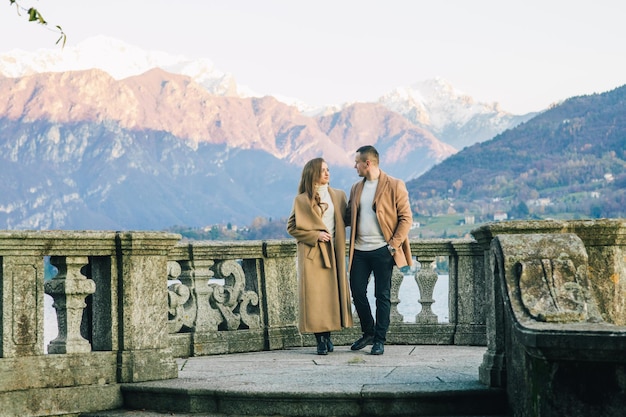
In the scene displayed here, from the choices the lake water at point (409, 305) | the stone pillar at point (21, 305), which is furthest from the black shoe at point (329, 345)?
the stone pillar at point (21, 305)

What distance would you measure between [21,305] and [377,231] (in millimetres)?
3410

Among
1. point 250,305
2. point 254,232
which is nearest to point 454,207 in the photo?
point 254,232

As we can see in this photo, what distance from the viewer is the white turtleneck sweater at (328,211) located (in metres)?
10.0

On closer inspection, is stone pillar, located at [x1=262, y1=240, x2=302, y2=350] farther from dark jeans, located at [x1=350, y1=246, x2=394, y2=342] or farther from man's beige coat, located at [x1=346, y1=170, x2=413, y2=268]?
man's beige coat, located at [x1=346, y1=170, x2=413, y2=268]

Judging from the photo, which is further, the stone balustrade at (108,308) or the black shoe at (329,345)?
the black shoe at (329,345)

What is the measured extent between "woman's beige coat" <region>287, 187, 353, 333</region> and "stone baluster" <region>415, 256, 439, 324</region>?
5.13ft

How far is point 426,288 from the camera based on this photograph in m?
11.6

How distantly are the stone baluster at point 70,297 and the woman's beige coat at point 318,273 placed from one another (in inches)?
100

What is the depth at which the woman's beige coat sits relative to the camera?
9.91 meters

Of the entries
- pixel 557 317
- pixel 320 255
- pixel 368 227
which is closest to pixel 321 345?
pixel 320 255

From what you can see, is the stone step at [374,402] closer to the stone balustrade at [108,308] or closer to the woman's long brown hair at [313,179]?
the stone balustrade at [108,308]

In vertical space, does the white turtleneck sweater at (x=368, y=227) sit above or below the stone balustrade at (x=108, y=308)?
above

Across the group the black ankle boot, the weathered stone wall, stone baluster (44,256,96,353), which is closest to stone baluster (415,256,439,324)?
the black ankle boot

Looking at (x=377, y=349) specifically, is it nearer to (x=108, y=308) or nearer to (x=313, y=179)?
(x=313, y=179)
